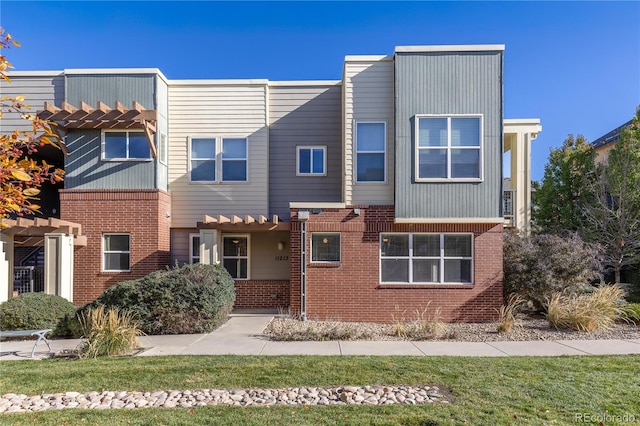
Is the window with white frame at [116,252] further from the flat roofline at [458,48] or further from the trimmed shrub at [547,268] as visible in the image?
the trimmed shrub at [547,268]

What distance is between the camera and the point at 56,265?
11.2 meters

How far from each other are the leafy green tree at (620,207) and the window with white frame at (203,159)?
1448cm

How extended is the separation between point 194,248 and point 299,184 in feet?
14.0

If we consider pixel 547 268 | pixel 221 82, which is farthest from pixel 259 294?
pixel 547 268

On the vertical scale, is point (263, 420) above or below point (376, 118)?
below

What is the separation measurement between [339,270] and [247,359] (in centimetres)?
479

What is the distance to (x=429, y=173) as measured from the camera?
11227 millimetres

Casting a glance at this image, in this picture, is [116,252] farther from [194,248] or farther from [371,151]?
[371,151]

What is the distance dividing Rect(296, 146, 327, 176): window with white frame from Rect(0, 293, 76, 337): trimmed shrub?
313 inches

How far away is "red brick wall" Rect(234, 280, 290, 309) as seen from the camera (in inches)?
530

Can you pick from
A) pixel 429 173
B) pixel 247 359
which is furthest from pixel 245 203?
pixel 247 359

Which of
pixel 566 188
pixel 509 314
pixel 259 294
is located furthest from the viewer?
pixel 566 188

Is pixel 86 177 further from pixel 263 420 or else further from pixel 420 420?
pixel 420 420

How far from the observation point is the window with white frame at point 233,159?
13727mm
